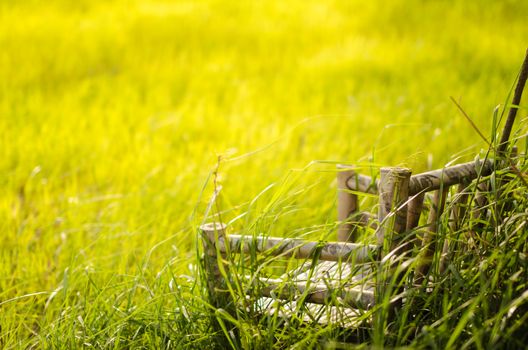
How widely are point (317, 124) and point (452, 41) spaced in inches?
87.3

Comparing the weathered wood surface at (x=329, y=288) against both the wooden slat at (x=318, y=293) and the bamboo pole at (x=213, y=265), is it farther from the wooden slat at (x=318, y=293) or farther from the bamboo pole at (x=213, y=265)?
the bamboo pole at (x=213, y=265)

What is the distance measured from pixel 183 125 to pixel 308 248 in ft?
9.27

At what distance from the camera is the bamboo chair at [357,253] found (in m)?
1.64

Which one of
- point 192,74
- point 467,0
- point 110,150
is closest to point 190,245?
point 110,150

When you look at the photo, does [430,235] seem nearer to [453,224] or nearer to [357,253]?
[453,224]

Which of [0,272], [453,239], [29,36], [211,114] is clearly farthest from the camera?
[29,36]

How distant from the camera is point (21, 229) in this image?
9.93ft

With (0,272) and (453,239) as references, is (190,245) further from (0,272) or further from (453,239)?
(453,239)

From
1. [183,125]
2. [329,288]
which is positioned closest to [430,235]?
[329,288]

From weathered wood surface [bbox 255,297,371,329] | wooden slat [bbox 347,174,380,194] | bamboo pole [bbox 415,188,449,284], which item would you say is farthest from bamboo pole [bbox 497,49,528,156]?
weathered wood surface [bbox 255,297,371,329]

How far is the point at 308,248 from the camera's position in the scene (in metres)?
1.71

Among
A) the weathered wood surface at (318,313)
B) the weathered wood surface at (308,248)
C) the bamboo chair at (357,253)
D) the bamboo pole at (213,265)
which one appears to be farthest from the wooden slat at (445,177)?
the bamboo pole at (213,265)

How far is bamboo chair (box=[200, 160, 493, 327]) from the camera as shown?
1.64 meters

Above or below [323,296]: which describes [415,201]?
above
